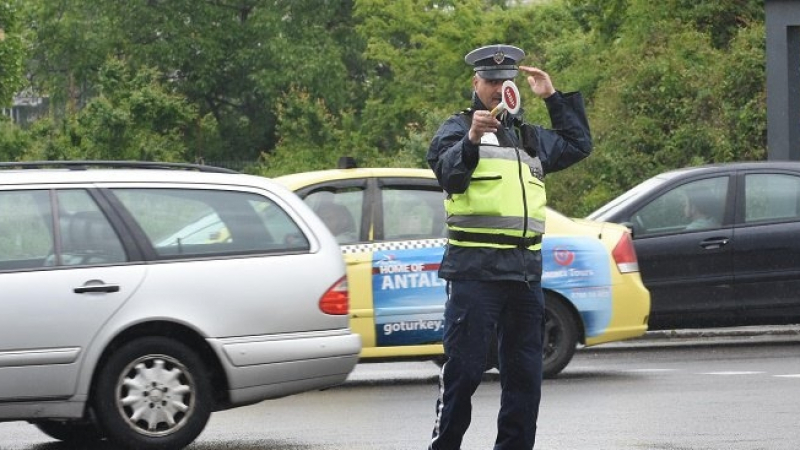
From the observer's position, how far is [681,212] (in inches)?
563

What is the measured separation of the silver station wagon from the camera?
848 centimetres

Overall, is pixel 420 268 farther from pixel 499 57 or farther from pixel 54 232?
pixel 499 57

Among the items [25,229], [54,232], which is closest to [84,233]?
[54,232]

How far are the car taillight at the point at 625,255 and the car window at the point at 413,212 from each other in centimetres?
133

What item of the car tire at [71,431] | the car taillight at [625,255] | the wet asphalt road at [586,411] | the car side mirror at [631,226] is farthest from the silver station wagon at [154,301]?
the car side mirror at [631,226]

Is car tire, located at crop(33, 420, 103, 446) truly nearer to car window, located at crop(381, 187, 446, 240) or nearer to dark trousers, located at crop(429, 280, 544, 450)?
car window, located at crop(381, 187, 446, 240)

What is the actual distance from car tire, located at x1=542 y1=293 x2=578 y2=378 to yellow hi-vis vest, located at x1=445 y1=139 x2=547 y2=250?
5.30 metres

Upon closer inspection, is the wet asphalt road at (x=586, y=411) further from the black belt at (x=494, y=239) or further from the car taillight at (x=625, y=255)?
the black belt at (x=494, y=239)

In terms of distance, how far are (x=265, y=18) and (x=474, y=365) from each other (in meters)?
50.4

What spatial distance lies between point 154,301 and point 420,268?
336cm

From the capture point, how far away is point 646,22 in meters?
27.6

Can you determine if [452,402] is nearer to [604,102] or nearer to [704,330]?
[704,330]

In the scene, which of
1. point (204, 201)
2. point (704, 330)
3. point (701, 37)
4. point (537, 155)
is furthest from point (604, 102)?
point (537, 155)

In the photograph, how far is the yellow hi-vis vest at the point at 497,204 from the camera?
694cm
